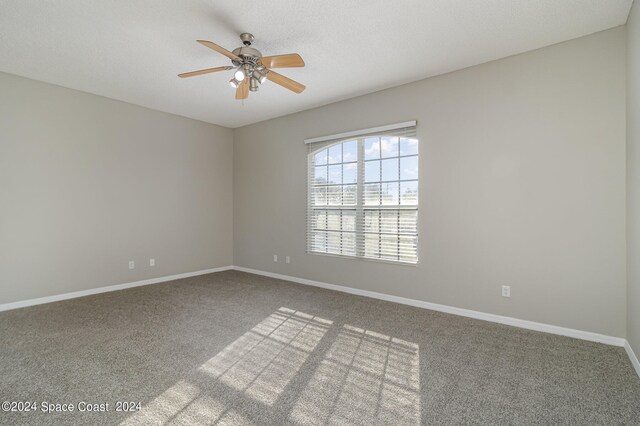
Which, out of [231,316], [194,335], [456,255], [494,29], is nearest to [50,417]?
[194,335]

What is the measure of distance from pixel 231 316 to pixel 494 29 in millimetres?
3829

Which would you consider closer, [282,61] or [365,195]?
[282,61]

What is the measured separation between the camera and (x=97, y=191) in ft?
14.3

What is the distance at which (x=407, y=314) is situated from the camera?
348 centimetres

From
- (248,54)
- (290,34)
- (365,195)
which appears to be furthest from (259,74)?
(365,195)

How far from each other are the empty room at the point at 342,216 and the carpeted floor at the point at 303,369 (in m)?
0.02

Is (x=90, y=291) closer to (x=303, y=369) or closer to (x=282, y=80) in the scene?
(x=303, y=369)

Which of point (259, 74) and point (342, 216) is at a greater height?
point (259, 74)

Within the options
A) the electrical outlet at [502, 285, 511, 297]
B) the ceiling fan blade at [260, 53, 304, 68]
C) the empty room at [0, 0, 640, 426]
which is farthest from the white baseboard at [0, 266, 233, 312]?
the electrical outlet at [502, 285, 511, 297]

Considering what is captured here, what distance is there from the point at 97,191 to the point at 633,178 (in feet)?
19.5

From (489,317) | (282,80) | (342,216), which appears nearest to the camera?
(282,80)

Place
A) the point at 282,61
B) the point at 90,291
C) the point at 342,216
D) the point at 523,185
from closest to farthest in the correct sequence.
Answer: the point at 282,61 < the point at 523,185 < the point at 90,291 < the point at 342,216

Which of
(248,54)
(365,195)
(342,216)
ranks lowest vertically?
(342,216)

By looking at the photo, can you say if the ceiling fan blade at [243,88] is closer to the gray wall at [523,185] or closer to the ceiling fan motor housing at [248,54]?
the ceiling fan motor housing at [248,54]
